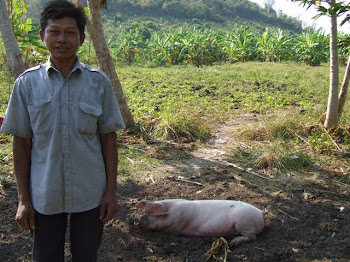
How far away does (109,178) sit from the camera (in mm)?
2068

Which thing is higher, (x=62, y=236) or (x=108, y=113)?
(x=108, y=113)

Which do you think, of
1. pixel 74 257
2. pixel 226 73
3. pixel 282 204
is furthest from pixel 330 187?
pixel 226 73

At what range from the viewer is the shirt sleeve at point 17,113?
188cm

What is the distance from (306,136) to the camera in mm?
6223

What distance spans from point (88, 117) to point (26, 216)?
61 cm

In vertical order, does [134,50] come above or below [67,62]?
below

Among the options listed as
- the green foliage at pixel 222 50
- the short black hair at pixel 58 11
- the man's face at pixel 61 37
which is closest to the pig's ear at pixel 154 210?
the man's face at pixel 61 37

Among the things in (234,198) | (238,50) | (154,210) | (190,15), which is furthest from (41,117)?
(190,15)

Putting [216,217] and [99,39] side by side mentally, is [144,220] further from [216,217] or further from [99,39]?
[99,39]

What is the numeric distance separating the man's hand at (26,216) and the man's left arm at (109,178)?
357mm

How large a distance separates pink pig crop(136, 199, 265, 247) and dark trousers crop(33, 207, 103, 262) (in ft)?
4.25

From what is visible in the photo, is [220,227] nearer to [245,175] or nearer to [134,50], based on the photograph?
[245,175]

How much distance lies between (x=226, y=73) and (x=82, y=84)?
1160 centimetres

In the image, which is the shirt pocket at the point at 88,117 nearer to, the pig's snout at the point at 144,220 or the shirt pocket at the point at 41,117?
the shirt pocket at the point at 41,117
